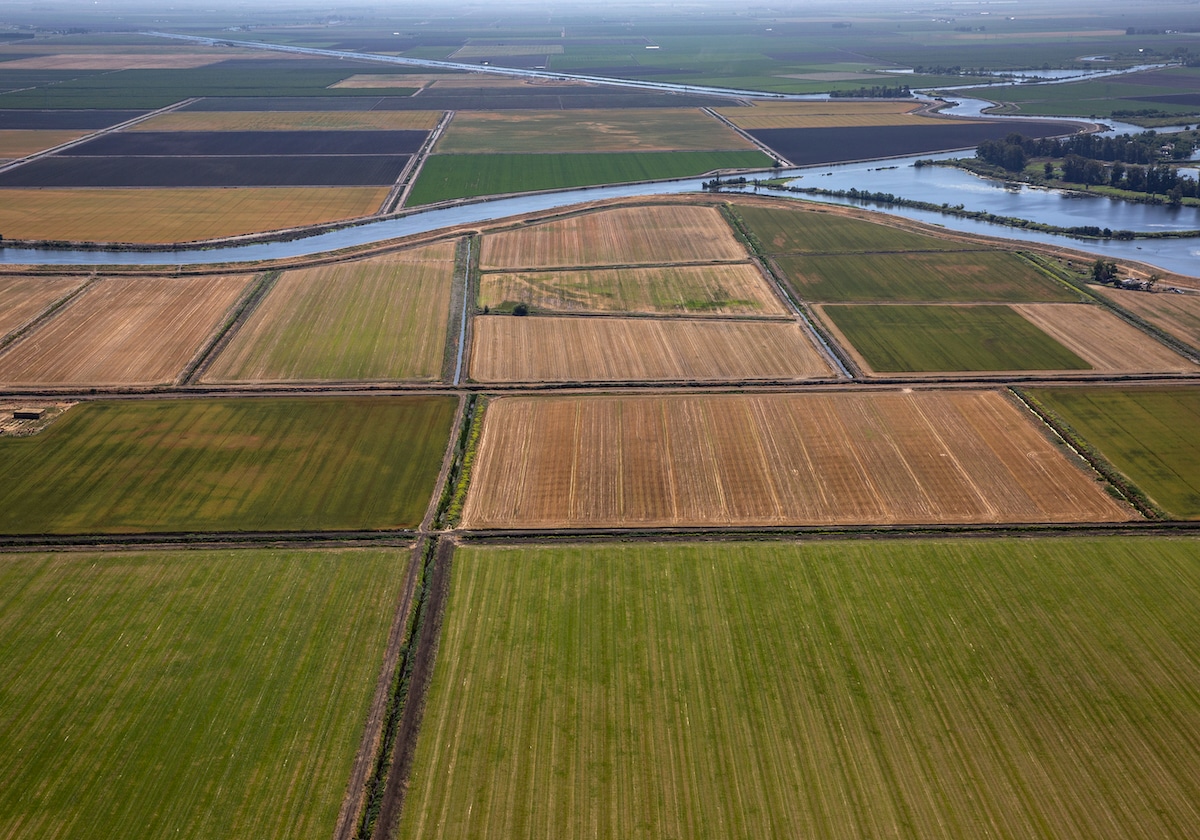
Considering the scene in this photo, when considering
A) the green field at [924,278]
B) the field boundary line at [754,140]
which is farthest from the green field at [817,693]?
the field boundary line at [754,140]

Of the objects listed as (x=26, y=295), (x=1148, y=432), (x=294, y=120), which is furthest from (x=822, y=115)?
(x=26, y=295)

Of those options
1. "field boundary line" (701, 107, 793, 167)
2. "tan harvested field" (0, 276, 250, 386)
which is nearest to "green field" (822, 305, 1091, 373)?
"tan harvested field" (0, 276, 250, 386)

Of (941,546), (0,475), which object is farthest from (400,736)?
(0,475)

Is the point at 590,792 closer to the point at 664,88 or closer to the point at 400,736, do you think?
the point at 400,736

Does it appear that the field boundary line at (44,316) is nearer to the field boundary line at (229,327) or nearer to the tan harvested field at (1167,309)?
the field boundary line at (229,327)

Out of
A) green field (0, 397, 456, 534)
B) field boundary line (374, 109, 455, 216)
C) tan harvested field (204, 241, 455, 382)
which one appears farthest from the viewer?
field boundary line (374, 109, 455, 216)

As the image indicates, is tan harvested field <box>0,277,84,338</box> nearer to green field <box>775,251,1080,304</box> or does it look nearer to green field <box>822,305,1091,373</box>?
green field <box>775,251,1080,304</box>
